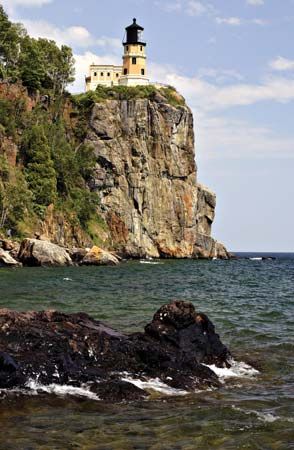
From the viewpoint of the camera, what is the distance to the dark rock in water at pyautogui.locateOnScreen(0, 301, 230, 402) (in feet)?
43.1

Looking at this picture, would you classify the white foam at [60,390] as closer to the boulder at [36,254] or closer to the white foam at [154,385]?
the white foam at [154,385]

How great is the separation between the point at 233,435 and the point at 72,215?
84.4m

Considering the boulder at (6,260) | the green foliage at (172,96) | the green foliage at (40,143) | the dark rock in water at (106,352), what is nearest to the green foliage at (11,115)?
the green foliage at (40,143)

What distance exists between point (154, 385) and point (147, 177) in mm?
101287

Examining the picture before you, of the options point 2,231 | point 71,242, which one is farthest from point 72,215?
point 2,231

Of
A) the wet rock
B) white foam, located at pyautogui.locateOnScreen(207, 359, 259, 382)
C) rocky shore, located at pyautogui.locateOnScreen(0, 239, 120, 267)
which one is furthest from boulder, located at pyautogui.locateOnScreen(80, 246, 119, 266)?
white foam, located at pyautogui.locateOnScreen(207, 359, 259, 382)

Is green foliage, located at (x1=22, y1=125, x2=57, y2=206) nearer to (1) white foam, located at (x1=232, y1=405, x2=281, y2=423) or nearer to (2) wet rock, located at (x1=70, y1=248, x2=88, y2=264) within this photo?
(2) wet rock, located at (x1=70, y1=248, x2=88, y2=264)

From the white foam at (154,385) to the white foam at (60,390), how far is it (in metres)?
1.21

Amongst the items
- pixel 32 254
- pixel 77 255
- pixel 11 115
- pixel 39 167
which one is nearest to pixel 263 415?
pixel 32 254

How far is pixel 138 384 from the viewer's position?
1368 cm

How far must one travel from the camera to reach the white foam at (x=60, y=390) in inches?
500

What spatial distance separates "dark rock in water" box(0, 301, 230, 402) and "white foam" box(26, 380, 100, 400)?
0.38ft

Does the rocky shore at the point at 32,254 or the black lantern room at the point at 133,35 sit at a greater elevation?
the black lantern room at the point at 133,35

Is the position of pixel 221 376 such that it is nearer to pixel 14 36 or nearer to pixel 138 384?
pixel 138 384
